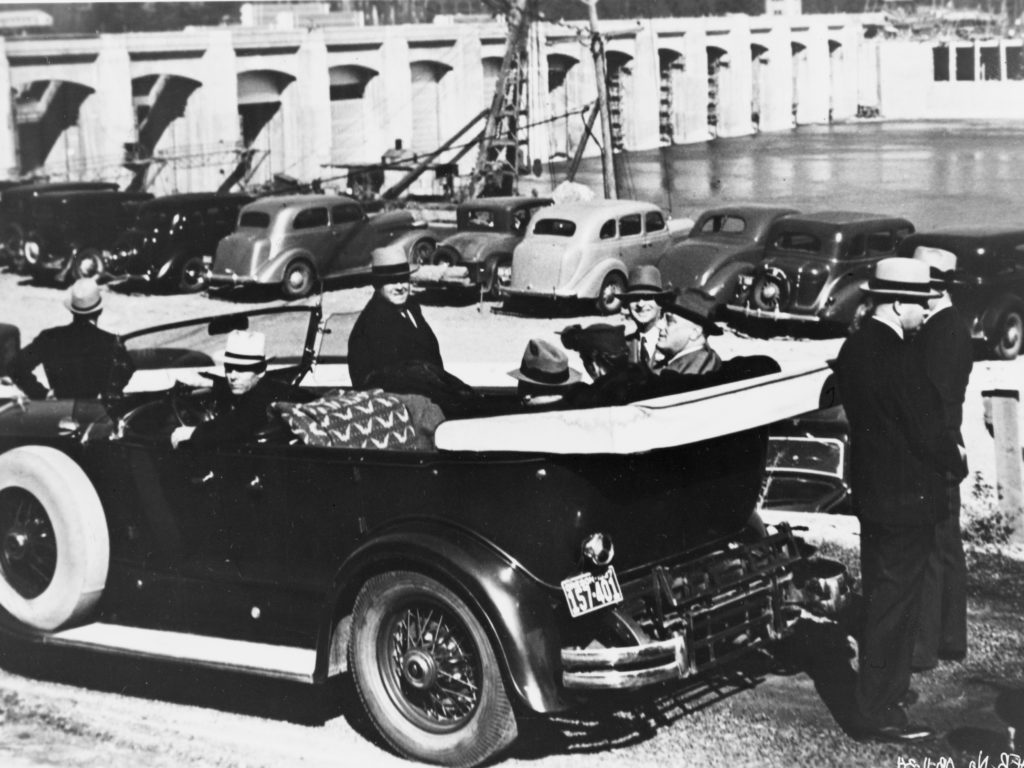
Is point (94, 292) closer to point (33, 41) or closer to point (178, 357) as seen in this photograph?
point (178, 357)

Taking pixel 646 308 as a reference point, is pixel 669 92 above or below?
above

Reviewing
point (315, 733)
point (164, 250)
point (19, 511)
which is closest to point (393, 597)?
point (315, 733)

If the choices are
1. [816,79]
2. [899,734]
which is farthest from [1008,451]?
[816,79]

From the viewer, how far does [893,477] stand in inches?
128

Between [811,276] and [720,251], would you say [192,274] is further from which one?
[811,276]

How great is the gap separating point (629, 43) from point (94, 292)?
4791mm

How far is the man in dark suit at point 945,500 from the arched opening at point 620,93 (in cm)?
436

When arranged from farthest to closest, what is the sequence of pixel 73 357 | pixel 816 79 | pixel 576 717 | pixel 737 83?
1. pixel 737 83
2. pixel 816 79
3. pixel 73 357
4. pixel 576 717

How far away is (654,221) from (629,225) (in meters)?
0.42

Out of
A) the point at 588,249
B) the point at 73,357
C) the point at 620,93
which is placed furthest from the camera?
the point at 588,249

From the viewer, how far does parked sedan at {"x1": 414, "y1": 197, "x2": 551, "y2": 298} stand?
915cm

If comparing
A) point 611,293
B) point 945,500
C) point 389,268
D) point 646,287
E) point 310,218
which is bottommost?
point 945,500

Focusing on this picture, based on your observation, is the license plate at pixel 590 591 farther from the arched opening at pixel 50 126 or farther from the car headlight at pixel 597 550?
the arched opening at pixel 50 126

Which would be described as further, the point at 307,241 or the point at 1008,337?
the point at 307,241
